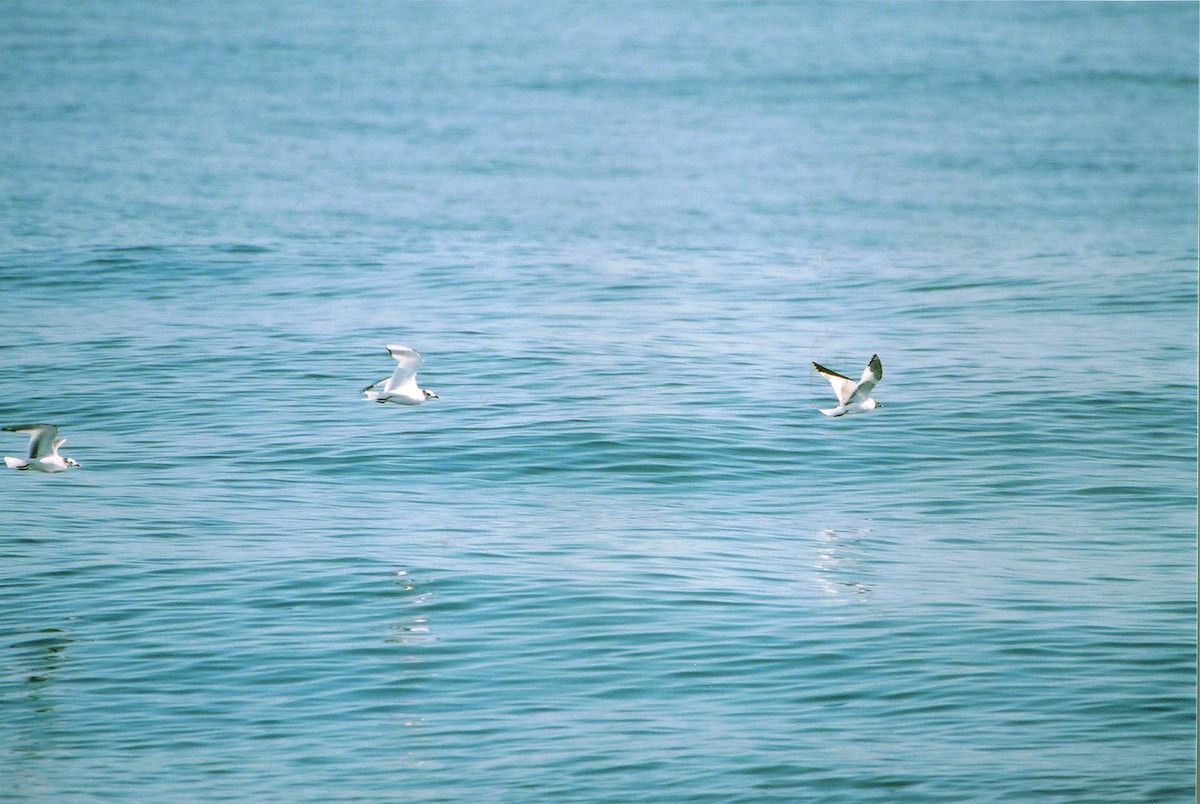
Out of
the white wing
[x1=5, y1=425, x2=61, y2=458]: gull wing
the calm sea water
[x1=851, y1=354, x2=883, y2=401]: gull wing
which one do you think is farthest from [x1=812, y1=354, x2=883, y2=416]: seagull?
[x1=5, y1=425, x2=61, y2=458]: gull wing

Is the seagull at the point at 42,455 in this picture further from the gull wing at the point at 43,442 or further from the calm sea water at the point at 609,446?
the calm sea water at the point at 609,446

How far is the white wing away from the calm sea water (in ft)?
2.58

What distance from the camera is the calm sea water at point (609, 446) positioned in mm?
6234

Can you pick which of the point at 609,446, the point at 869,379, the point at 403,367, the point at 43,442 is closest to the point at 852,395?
the point at 869,379

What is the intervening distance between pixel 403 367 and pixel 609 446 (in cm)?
176

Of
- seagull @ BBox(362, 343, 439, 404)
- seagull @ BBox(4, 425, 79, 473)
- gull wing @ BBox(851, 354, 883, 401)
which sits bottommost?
gull wing @ BBox(851, 354, 883, 401)

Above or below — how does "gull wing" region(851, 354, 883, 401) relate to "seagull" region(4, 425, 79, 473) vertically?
below

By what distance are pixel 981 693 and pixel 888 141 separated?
13.2 metres

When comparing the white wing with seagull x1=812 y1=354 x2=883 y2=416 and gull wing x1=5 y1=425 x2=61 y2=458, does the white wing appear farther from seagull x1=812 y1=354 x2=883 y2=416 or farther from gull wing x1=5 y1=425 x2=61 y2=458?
seagull x1=812 y1=354 x2=883 y2=416

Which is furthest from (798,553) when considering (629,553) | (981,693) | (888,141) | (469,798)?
(888,141)

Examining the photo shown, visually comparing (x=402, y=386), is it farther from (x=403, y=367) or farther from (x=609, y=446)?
(x=609, y=446)

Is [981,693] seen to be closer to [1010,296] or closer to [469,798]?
[469,798]

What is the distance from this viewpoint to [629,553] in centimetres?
787

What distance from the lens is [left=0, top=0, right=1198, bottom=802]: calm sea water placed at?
6.23 m
